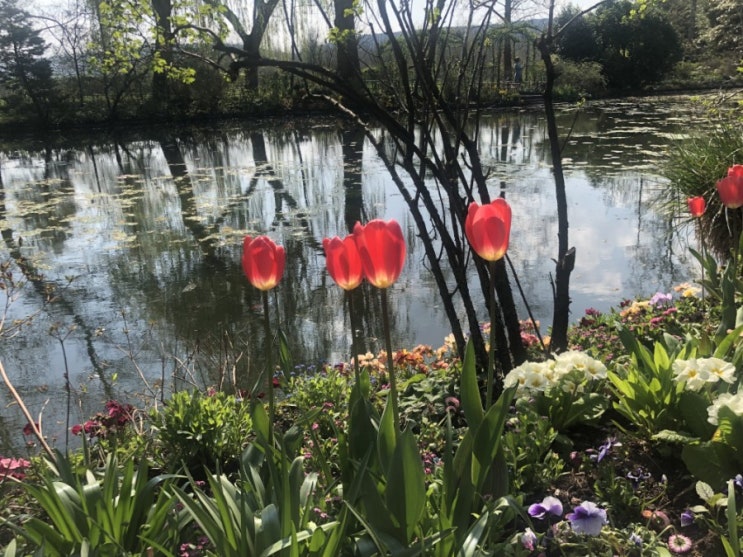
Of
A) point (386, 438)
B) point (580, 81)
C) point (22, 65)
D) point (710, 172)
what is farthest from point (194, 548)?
point (22, 65)

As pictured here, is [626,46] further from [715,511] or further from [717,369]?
[715,511]

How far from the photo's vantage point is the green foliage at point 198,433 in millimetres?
2064

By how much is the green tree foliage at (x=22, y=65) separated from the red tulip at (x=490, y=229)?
2479cm

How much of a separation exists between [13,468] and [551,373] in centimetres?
172

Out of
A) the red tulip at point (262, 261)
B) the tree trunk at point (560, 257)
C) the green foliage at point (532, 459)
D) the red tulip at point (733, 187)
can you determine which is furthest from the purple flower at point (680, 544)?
the red tulip at point (733, 187)

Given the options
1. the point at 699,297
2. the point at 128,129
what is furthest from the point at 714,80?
the point at 699,297

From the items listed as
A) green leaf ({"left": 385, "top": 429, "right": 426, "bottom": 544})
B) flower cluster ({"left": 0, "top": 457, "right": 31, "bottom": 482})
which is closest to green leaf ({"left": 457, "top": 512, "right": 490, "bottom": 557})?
green leaf ({"left": 385, "top": 429, "right": 426, "bottom": 544})

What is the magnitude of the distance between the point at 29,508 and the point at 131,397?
1502 millimetres

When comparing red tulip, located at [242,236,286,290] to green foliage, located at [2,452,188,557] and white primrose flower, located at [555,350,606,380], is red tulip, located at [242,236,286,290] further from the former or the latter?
white primrose flower, located at [555,350,606,380]

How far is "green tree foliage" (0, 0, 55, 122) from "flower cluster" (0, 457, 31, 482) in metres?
23.5

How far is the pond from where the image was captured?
3.69 metres

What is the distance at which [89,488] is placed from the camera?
50.3 inches

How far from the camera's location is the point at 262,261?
3.69ft

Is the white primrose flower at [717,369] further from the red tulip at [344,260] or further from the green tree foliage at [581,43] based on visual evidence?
the green tree foliage at [581,43]
